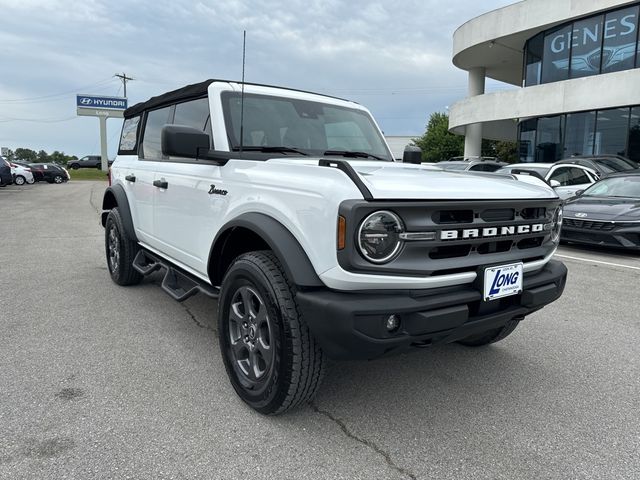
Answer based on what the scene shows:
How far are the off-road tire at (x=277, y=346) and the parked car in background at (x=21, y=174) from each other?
3124 cm

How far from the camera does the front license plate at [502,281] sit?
94.7 inches

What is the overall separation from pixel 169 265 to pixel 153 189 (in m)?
0.70

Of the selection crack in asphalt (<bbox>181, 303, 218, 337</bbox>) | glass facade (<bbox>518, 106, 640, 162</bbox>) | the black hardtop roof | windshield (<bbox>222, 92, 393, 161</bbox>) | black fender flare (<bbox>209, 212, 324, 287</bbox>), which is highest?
glass facade (<bbox>518, 106, 640, 162</bbox>)

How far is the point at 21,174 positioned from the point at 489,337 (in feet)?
105

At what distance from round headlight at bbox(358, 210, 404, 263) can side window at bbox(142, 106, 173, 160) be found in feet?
8.96

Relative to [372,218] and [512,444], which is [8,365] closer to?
[372,218]

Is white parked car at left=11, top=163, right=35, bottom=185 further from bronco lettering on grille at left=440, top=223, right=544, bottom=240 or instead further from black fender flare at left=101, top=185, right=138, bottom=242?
bronco lettering on grille at left=440, top=223, right=544, bottom=240

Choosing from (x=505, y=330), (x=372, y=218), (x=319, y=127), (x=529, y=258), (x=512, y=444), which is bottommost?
(x=512, y=444)

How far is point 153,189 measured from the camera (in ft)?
13.7

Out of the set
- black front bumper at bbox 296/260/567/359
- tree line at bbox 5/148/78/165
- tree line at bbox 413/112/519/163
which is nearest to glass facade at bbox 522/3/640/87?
black front bumper at bbox 296/260/567/359

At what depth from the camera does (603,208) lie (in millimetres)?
8328

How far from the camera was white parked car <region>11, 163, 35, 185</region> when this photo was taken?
2845 centimetres

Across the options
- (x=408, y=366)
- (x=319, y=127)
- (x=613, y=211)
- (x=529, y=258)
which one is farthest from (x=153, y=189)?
(x=613, y=211)

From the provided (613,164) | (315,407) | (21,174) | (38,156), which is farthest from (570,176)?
(38,156)
